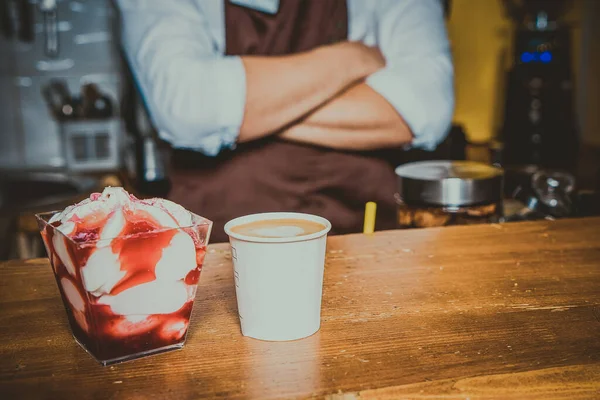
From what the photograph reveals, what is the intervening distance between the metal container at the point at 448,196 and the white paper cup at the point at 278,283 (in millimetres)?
637

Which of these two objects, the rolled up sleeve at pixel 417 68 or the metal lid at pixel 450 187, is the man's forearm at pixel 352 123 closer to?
the rolled up sleeve at pixel 417 68

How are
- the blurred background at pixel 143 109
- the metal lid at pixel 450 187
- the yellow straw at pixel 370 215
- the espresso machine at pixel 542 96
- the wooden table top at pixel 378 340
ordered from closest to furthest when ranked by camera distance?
1. the wooden table top at pixel 378 340
2. the yellow straw at pixel 370 215
3. the metal lid at pixel 450 187
4. the blurred background at pixel 143 109
5. the espresso machine at pixel 542 96

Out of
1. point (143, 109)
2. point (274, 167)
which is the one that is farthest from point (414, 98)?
point (143, 109)

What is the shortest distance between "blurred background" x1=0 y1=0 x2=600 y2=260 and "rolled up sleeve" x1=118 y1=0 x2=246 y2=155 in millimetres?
753

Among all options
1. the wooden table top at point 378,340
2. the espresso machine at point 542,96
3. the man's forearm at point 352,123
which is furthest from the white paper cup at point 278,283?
the espresso machine at point 542,96

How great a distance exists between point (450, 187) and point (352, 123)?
1.88 ft

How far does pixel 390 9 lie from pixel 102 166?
249 centimetres

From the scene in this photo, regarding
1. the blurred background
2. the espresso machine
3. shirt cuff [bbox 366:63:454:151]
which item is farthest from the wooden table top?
the espresso machine

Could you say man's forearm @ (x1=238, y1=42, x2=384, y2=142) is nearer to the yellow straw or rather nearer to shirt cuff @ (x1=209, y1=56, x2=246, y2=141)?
shirt cuff @ (x1=209, y1=56, x2=246, y2=141)

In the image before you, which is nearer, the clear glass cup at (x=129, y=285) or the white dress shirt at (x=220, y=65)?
the clear glass cup at (x=129, y=285)

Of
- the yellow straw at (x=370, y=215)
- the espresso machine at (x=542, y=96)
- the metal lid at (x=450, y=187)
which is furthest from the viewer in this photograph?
the espresso machine at (x=542, y=96)

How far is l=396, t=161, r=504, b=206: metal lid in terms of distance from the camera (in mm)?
1355

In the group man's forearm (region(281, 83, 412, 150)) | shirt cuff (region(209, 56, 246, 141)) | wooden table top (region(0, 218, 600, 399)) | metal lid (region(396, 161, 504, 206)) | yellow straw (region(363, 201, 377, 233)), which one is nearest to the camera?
wooden table top (region(0, 218, 600, 399))

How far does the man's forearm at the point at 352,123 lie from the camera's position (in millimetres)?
1839
